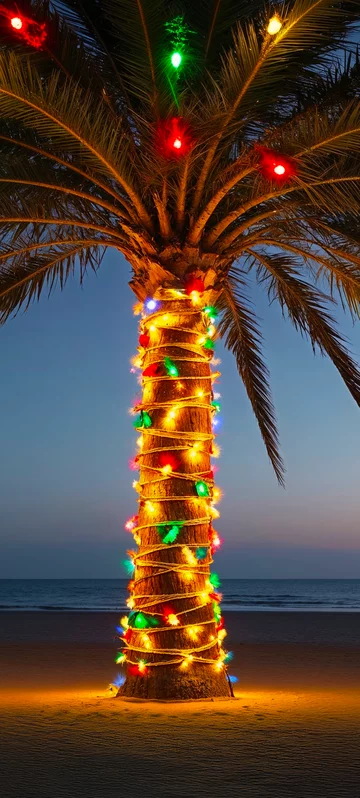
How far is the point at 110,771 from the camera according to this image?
473 centimetres

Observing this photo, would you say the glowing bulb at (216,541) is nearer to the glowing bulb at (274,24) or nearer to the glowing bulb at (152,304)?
the glowing bulb at (152,304)

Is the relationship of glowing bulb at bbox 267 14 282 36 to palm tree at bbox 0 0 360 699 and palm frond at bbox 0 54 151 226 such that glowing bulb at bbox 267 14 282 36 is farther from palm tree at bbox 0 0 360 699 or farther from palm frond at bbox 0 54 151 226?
palm frond at bbox 0 54 151 226

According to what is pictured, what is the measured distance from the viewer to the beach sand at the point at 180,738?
14.6 ft

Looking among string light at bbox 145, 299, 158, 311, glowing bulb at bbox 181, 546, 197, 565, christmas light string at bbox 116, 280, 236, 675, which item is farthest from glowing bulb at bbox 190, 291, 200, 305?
glowing bulb at bbox 181, 546, 197, 565

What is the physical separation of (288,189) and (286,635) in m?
11.3

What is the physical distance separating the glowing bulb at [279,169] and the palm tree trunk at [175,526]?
1.33 metres

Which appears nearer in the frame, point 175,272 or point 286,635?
point 175,272

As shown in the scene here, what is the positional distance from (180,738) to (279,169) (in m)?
4.07

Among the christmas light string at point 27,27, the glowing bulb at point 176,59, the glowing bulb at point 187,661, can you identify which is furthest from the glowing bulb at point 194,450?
the christmas light string at point 27,27

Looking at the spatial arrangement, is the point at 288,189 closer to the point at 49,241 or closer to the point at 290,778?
the point at 49,241

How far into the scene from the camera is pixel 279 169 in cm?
Answer: 691

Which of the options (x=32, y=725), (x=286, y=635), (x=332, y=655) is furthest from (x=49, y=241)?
(x=286, y=635)

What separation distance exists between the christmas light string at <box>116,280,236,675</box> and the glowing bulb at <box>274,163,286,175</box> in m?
1.17

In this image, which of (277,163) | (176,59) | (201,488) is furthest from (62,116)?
(201,488)
